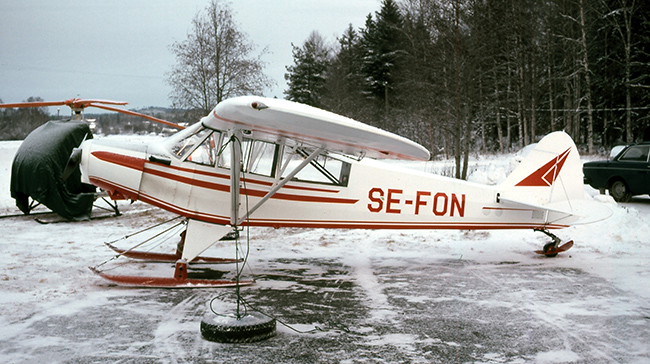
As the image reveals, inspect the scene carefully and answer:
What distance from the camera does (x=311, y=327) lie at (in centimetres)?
499

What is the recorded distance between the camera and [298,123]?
5.18 meters

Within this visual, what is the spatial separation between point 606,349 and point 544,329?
0.63 m

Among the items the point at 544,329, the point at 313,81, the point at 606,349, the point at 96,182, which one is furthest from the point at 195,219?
the point at 313,81

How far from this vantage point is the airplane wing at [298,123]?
4.88 meters

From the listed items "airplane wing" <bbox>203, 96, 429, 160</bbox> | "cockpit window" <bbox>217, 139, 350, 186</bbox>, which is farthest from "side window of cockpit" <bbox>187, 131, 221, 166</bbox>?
"airplane wing" <bbox>203, 96, 429, 160</bbox>

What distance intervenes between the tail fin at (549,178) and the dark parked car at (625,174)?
6740 millimetres

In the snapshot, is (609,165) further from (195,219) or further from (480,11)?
(195,219)

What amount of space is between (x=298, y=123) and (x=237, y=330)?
2.19 meters

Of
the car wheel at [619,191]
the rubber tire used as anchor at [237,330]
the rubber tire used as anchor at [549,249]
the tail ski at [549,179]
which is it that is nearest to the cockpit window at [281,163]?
the tail ski at [549,179]

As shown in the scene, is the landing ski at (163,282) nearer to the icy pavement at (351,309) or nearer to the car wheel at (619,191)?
the icy pavement at (351,309)

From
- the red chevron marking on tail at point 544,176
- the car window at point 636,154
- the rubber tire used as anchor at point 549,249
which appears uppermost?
the car window at point 636,154

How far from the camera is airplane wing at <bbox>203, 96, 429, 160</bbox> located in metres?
4.88

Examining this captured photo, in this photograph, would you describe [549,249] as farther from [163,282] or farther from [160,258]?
[160,258]

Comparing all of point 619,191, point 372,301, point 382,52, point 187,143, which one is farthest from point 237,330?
point 382,52
